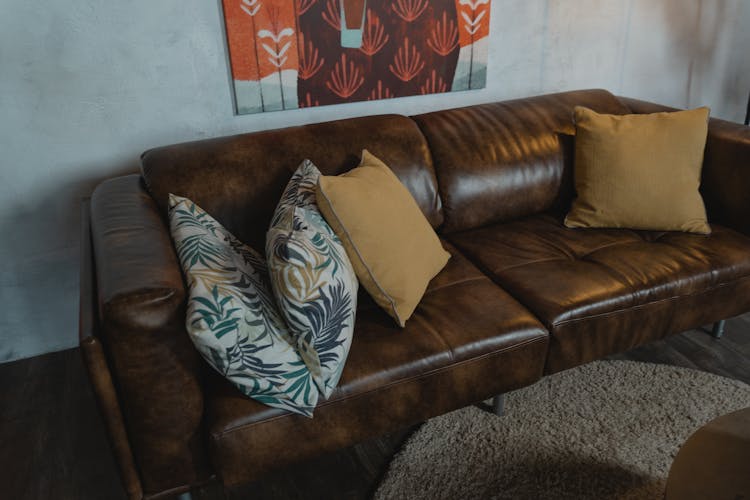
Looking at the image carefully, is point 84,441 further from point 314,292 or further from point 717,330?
point 717,330

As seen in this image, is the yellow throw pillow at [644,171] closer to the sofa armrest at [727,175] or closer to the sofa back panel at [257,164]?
the sofa armrest at [727,175]

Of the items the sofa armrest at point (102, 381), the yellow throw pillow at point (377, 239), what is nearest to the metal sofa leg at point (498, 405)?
the yellow throw pillow at point (377, 239)

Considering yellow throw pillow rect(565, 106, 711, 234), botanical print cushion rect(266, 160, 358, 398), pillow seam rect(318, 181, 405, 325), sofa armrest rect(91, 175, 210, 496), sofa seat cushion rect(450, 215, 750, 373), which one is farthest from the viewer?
yellow throw pillow rect(565, 106, 711, 234)

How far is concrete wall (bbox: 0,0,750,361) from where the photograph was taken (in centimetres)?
185

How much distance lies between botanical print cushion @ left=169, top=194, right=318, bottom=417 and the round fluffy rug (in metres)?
0.49

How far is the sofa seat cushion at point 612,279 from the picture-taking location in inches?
66.4

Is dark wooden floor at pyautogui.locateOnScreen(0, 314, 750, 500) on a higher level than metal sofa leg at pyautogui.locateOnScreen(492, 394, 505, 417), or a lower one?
lower

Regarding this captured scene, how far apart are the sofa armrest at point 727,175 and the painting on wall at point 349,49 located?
3.02ft

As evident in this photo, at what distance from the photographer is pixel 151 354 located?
1189 millimetres

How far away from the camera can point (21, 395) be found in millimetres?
2016

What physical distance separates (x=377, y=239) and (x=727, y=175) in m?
1.35

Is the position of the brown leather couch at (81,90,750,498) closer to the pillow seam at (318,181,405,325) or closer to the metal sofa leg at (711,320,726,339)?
the pillow seam at (318,181,405,325)

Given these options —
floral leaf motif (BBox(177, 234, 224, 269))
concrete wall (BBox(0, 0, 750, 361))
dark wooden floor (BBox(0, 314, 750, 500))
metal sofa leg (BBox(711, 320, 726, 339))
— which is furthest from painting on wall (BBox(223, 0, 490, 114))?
metal sofa leg (BBox(711, 320, 726, 339))

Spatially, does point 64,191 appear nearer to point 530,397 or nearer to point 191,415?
point 191,415
